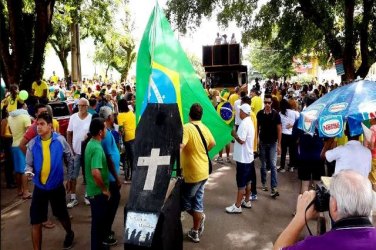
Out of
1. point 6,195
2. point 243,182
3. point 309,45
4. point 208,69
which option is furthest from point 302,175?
point 208,69

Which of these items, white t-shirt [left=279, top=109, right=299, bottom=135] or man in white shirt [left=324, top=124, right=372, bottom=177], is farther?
white t-shirt [left=279, top=109, right=299, bottom=135]

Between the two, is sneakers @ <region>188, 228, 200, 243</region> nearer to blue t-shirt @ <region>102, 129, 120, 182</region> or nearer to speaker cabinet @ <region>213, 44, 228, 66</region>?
blue t-shirt @ <region>102, 129, 120, 182</region>

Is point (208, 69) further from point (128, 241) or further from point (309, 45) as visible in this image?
point (128, 241)

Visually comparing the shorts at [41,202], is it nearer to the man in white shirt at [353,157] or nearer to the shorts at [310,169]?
the man in white shirt at [353,157]

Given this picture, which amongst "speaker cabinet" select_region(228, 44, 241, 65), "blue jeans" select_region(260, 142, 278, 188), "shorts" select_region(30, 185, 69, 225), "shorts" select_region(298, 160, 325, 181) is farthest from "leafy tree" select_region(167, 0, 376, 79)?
"shorts" select_region(30, 185, 69, 225)

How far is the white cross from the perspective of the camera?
3891 millimetres

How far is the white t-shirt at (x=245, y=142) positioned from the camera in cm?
623

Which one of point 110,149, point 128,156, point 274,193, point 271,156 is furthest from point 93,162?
point 274,193

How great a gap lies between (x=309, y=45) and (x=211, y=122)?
13.4m

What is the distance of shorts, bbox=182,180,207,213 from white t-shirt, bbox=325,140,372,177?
1769 millimetres

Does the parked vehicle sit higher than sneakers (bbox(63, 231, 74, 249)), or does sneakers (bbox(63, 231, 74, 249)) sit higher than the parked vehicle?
the parked vehicle

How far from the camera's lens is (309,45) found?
57.7 ft

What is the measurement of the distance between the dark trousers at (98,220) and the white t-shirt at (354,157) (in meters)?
2.74

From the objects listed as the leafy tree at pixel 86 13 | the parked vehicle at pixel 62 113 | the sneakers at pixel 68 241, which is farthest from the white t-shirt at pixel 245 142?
the leafy tree at pixel 86 13
